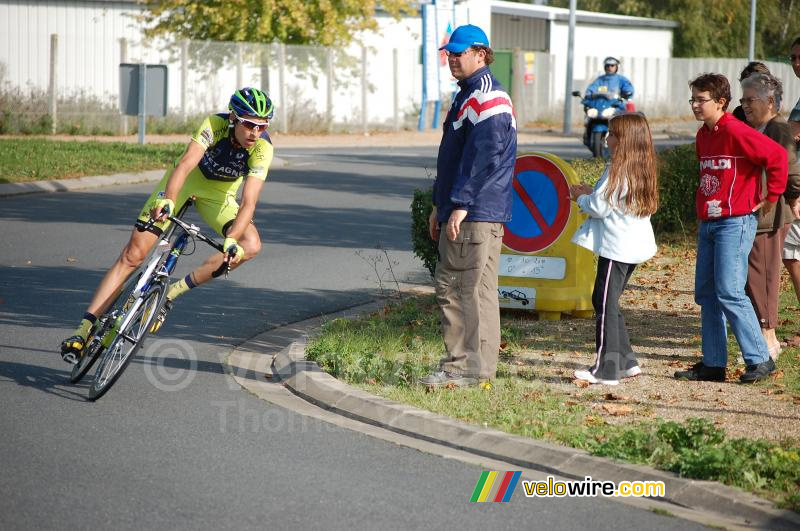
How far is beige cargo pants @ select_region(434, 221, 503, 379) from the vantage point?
293 inches

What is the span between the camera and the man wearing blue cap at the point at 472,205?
→ 23.6ft

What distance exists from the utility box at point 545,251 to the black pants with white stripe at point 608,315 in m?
2.05

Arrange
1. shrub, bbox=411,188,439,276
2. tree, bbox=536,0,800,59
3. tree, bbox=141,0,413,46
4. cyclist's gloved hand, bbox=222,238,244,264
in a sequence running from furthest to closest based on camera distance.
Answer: tree, bbox=536,0,800,59
tree, bbox=141,0,413,46
shrub, bbox=411,188,439,276
cyclist's gloved hand, bbox=222,238,244,264

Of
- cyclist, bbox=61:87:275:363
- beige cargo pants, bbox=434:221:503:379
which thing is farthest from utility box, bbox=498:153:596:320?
cyclist, bbox=61:87:275:363

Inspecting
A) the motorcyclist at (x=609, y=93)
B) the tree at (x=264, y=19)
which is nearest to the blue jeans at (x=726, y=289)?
the motorcyclist at (x=609, y=93)

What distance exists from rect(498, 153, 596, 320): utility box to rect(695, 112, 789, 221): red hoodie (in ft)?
7.08

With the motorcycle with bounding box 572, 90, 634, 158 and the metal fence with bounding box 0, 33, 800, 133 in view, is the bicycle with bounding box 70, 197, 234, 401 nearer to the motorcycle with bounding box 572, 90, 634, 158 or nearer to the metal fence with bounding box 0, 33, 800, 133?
the motorcycle with bounding box 572, 90, 634, 158

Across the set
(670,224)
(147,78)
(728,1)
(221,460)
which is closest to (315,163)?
(147,78)

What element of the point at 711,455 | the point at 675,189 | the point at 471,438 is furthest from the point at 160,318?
the point at 675,189

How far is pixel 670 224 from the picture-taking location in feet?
49.8

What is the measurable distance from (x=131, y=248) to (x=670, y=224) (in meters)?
Answer: 9.03

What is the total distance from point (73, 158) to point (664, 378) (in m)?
15.6

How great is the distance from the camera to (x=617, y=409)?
7.08m

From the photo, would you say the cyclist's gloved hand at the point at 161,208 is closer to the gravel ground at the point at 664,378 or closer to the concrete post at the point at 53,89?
the gravel ground at the point at 664,378
